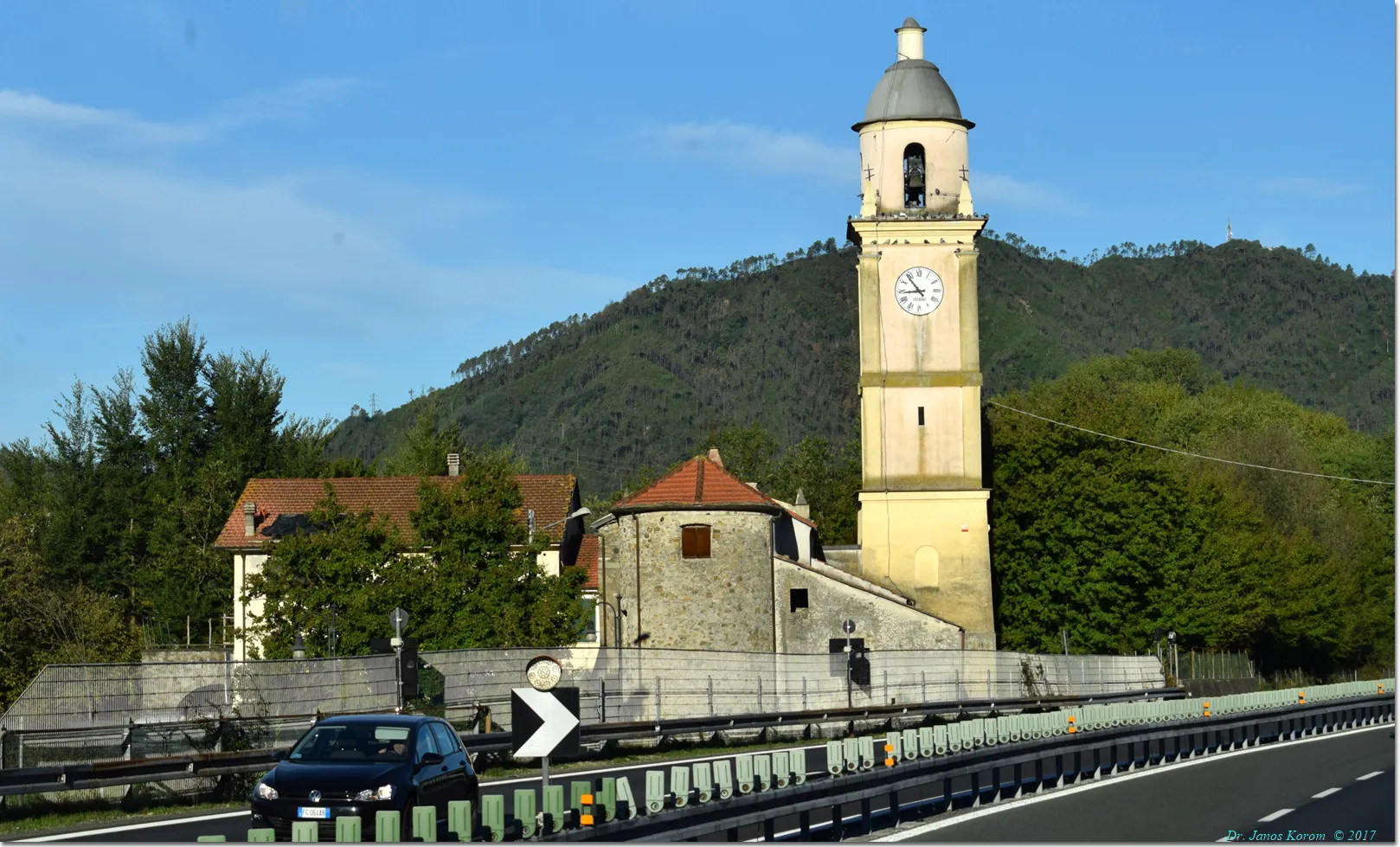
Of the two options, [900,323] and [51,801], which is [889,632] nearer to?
[900,323]

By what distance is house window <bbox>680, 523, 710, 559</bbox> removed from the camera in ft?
196

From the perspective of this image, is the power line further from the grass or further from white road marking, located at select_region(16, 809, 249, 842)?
white road marking, located at select_region(16, 809, 249, 842)

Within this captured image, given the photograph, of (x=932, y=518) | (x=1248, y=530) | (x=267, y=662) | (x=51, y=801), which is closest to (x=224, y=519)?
(x=932, y=518)

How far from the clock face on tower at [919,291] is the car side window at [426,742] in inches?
1850

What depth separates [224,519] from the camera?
84312 mm

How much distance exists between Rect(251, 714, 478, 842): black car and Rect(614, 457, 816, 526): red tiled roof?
4086 cm

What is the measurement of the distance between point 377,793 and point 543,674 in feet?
9.46

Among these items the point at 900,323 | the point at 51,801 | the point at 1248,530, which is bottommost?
the point at 51,801

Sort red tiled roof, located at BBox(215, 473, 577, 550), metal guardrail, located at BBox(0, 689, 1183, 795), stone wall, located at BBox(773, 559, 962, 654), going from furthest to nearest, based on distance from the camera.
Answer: red tiled roof, located at BBox(215, 473, 577, 550) → stone wall, located at BBox(773, 559, 962, 654) → metal guardrail, located at BBox(0, 689, 1183, 795)

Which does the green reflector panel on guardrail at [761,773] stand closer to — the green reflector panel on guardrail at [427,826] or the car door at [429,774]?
the car door at [429,774]

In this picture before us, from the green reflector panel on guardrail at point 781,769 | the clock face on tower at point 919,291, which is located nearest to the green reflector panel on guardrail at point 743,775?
the green reflector panel on guardrail at point 781,769

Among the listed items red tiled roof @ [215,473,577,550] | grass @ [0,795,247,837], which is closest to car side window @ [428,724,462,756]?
grass @ [0,795,247,837]

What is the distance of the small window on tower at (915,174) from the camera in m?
64.9

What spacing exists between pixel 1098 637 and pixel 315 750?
56778mm
